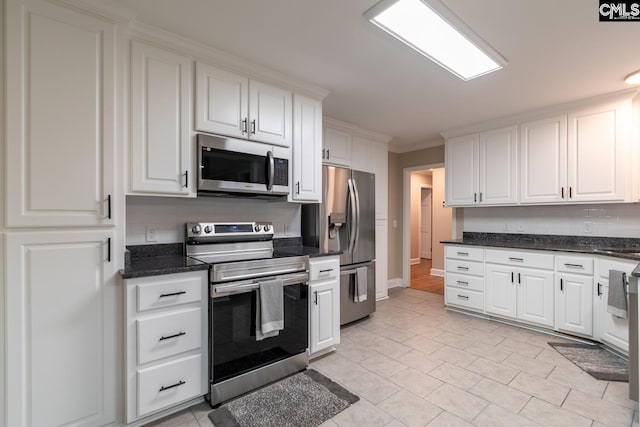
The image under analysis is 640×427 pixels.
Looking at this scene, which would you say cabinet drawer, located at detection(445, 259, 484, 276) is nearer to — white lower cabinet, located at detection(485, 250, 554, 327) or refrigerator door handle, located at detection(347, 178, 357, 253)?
white lower cabinet, located at detection(485, 250, 554, 327)

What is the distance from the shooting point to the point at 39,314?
1.54 metres

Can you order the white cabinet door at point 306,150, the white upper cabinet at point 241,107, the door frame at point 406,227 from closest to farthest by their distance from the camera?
the white upper cabinet at point 241,107 → the white cabinet door at point 306,150 → the door frame at point 406,227

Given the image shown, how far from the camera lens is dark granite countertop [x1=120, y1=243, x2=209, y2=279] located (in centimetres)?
174

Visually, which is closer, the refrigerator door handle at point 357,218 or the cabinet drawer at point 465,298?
the refrigerator door handle at point 357,218

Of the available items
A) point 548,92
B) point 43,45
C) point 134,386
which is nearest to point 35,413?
point 134,386

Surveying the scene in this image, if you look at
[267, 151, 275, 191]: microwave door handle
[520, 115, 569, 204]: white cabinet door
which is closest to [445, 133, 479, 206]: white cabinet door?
[520, 115, 569, 204]: white cabinet door

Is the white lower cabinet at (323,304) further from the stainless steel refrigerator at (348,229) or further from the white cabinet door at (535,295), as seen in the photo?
the white cabinet door at (535,295)

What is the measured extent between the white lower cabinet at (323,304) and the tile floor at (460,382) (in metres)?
0.16

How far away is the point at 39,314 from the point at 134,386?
0.63 meters

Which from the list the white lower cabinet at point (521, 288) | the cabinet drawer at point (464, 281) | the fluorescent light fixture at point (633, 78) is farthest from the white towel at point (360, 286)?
the fluorescent light fixture at point (633, 78)

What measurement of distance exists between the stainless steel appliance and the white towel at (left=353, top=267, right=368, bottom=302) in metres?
1.07

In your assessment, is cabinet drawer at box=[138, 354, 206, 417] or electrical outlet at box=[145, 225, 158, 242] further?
electrical outlet at box=[145, 225, 158, 242]

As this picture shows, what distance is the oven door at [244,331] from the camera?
1.94 metres

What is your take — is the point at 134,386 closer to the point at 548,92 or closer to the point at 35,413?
the point at 35,413
